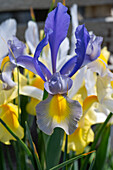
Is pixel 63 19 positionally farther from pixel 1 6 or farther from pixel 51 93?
pixel 1 6

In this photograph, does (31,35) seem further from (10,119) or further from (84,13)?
(84,13)

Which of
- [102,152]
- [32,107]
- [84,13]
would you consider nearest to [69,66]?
[32,107]

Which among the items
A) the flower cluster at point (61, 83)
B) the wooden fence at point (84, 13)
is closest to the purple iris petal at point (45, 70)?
the flower cluster at point (61, 83)

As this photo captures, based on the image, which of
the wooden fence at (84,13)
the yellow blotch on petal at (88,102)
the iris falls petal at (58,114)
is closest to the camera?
the iris falls petal at (58,114)

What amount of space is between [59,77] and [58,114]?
0.06 m

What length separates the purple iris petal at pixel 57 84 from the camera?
1.30ft

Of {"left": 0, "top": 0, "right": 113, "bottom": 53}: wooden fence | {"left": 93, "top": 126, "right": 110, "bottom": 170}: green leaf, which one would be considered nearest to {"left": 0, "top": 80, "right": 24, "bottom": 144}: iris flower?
{"left": 93, "top": 126, "right": 110, "bottom": 170}: green leaf

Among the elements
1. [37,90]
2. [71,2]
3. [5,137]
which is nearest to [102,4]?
[71,2]

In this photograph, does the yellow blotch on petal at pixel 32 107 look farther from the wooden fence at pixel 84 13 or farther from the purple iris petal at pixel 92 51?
the wooden fence at pixel 84 13

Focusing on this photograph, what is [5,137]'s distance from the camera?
45 cm

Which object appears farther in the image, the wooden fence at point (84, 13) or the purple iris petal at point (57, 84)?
the wooden fence at point (84, 13)

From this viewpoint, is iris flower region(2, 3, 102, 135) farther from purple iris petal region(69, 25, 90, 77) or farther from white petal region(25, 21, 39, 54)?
white petal region(25, 21, 39, 54)

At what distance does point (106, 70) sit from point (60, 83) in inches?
3.7

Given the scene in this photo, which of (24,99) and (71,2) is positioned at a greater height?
(71,2)
